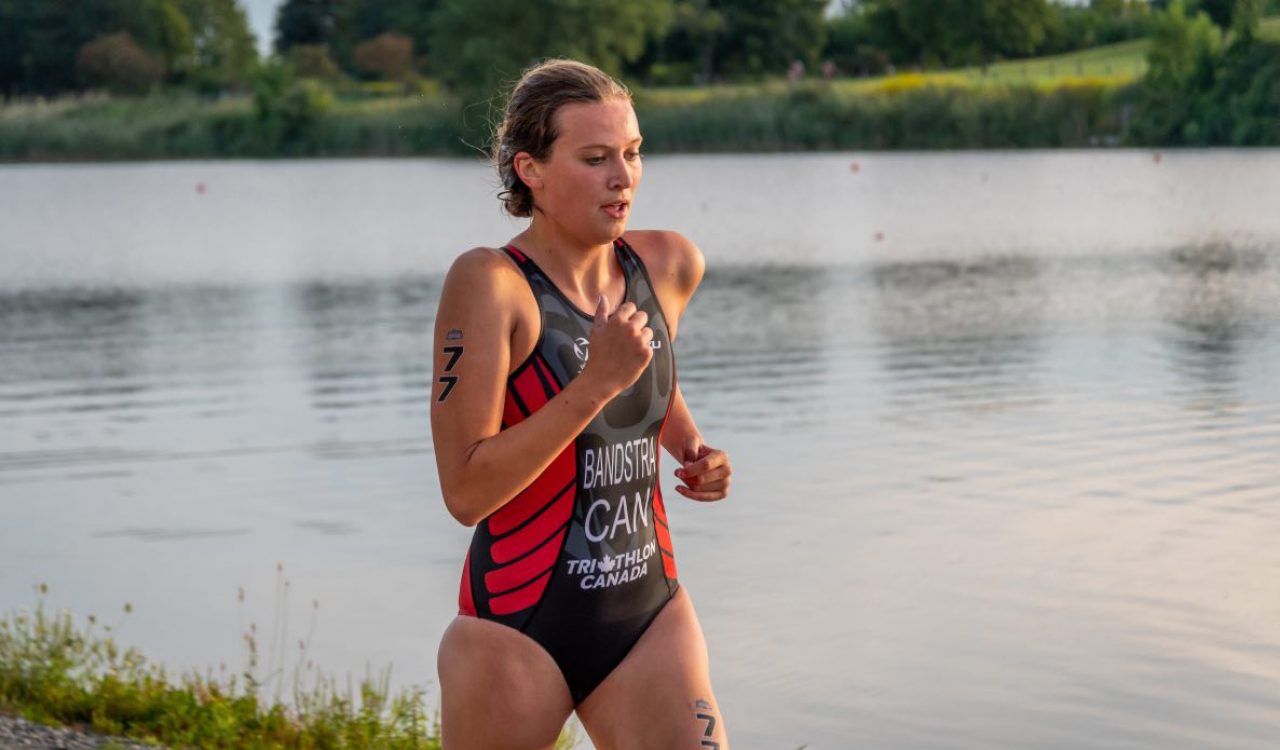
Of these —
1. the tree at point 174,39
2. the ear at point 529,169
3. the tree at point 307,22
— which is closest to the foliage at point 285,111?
the tree at point 174,39

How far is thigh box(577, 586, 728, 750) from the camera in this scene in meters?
3.83

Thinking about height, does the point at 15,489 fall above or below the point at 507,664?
below

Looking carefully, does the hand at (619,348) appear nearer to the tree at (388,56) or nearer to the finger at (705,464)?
the finger at (705,464)

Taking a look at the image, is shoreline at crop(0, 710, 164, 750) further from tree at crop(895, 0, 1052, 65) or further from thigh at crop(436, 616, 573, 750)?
tree at crop(895, 0, 1052, 65)

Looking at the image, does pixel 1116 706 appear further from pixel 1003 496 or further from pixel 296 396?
pixel 296 396

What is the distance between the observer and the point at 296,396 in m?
18.1

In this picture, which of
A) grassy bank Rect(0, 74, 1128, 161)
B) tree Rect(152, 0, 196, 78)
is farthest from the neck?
tree Rect(152, 0, 196, 78)

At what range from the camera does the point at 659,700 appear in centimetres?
386

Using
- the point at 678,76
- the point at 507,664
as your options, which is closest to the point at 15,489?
the point at 507,664

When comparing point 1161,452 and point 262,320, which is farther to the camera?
point 262,320

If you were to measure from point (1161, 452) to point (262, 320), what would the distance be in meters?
15.1

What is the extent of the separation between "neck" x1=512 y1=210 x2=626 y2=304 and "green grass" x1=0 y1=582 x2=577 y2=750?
3.03 metres

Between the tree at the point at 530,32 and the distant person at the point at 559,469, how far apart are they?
96.3 meters

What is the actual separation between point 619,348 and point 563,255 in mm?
405
